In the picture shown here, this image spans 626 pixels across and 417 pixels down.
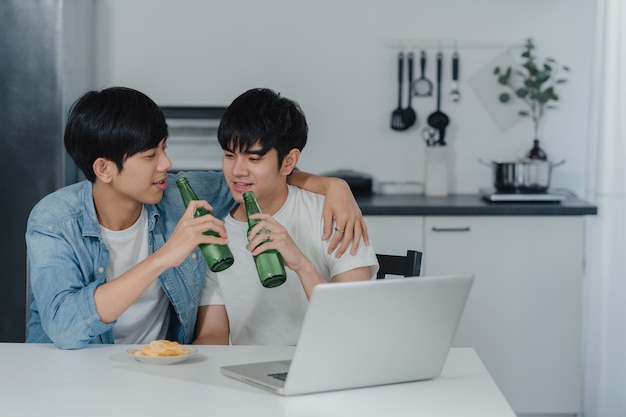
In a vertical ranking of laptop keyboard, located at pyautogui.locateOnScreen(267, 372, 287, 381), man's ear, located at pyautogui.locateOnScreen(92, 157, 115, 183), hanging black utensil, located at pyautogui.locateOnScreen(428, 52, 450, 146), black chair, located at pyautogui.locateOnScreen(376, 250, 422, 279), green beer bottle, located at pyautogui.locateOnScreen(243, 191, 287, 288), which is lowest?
laptop keyboard, located at pyautogui.locateOnScreen(267, 372, 287, 381)

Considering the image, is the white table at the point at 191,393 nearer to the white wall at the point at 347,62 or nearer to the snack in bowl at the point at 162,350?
the snack in bowl at the point at 162,350

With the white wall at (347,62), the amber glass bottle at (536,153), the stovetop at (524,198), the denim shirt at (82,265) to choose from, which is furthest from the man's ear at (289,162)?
the amber glass bottle at (536,153)

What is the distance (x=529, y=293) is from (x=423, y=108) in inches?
38.1

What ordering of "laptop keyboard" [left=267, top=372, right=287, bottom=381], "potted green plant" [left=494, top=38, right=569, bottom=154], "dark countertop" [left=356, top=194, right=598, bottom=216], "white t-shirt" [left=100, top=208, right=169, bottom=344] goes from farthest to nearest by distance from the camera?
"potted green plant" [left=494, top=38, right=569, bottom=154]
"dark countertop" [left=356, top=194, right=598, bottom=216]
"white t-shirt" [left=100, top=208, right=169, bottom=344]
"laptop keyboard" [left=267, top=372, right=287, bottom=381]

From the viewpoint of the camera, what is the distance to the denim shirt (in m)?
1.91

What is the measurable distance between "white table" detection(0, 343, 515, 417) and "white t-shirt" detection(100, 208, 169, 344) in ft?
1.28

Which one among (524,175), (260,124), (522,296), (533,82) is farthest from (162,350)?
(533,82)

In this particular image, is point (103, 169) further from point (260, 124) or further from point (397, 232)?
point (397, 232)

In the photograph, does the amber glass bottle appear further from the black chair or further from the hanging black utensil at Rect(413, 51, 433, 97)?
the black chair

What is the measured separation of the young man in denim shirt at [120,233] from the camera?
1.90m

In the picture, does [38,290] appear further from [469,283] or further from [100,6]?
[100,6]

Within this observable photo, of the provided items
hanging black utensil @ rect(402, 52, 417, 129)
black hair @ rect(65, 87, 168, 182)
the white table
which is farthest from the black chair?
hanging black utensil @ rect(402, 52, 417, 129)

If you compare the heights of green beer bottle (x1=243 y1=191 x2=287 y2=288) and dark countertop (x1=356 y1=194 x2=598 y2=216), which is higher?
green beer bottle (x1=243 y1=191 x2=287 y2=288)

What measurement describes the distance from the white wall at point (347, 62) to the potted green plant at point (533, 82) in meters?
0.04
